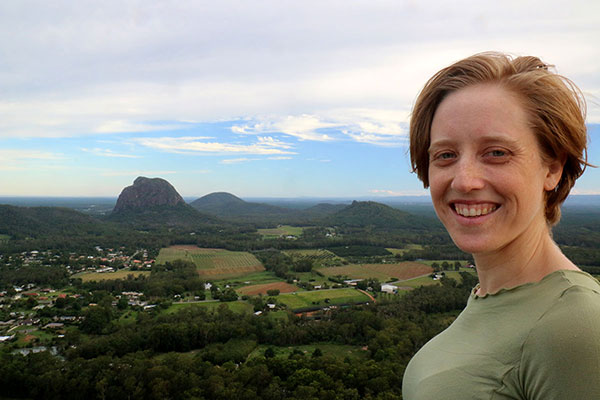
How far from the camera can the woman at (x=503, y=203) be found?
889 mm

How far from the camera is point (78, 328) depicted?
81.5ft

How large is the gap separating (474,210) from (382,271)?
44.2 meters

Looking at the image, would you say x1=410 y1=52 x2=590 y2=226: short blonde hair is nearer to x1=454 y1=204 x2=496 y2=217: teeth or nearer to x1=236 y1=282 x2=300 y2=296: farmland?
x1=454 y1=204 x2=496 y2=217: teeth

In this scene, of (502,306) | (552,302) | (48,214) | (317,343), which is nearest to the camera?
(552,302)

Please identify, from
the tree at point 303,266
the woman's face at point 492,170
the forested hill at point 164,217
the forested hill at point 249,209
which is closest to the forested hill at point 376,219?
the forested hill at point 249,209

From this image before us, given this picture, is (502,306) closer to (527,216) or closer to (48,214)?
(527,216)

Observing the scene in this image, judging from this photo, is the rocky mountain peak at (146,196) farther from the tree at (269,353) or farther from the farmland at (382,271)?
the tree at (269,353)

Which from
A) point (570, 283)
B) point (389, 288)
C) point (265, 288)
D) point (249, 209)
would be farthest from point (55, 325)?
point (249, 209)

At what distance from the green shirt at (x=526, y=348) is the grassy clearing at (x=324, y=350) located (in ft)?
65.9

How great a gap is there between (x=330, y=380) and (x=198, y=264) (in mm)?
36529

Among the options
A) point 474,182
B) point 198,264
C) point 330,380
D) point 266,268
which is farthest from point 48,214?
point 474,182

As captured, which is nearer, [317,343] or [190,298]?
[317,343]

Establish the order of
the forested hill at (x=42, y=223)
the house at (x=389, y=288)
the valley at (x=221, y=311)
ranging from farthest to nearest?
1. the forested hill at (x=42, y=223)
2. the house at (x=389, y=288)
3. the valley at (x=221, y=311)

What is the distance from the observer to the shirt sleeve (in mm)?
722
